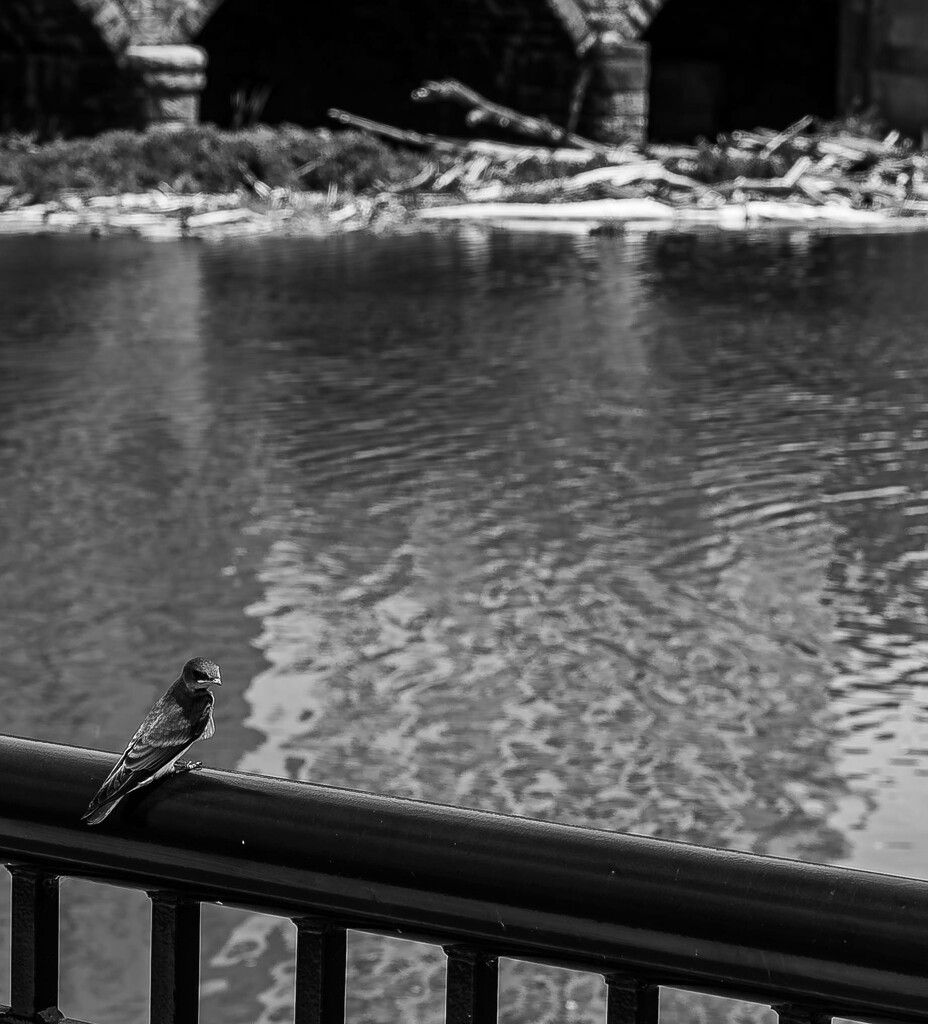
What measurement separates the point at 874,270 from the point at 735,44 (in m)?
13.3

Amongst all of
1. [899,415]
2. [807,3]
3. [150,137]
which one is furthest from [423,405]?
[807,3]

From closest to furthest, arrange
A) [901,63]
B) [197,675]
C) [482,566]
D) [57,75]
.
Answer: [197,675] → [482,566] → [57,75] → [901,63]

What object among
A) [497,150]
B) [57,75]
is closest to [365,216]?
[497,150]

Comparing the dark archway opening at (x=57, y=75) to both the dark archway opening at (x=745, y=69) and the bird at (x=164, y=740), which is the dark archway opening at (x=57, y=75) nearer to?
the dark archway opening at (x=745, y=69)

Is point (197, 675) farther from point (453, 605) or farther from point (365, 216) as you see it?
point (365, 216)

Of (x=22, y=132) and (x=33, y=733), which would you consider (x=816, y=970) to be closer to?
(x=33, y=733)

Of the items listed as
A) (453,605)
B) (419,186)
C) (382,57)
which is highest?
(382,57)

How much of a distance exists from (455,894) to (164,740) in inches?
16.0

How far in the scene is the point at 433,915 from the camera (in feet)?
4.68

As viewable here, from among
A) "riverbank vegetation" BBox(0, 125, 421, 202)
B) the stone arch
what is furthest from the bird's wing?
the stone arch

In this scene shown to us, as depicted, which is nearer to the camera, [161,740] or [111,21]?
[161,740]

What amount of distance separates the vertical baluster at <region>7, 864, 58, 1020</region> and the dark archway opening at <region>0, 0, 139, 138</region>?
60.3 feet

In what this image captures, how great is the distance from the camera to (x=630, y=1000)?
1.42 m

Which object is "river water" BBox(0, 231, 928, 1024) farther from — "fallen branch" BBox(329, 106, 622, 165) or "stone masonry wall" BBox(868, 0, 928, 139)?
"stone masonry wall" BBox(868, 0, 928, 139)
